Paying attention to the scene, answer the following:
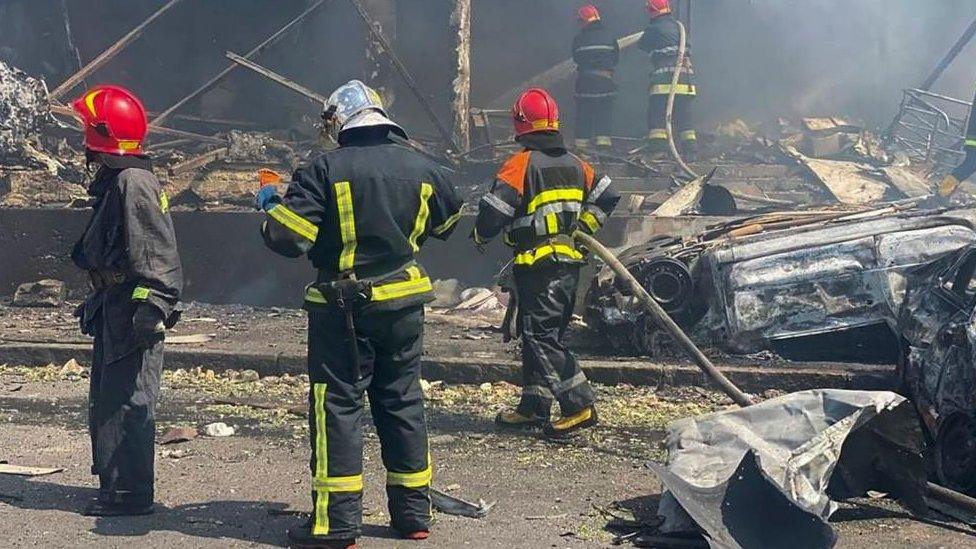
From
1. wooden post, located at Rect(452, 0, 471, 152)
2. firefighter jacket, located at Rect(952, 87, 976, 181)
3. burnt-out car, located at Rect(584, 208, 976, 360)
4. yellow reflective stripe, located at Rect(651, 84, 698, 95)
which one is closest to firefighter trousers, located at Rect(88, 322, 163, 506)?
burnt-out car, located at Rect(584, 208, 976, 360)

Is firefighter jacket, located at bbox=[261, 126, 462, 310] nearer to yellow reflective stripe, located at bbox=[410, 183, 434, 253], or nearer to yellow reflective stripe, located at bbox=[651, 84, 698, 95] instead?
yellow reflective stripe, located at bbox=[410, 183, 434, 253]

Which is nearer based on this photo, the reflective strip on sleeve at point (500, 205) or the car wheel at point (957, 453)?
the car wheel at point (957, 453)

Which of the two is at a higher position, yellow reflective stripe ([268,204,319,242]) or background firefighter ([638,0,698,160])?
background firefighter ([638,0,698,160])

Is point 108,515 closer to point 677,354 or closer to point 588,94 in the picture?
Answer: point 677,354

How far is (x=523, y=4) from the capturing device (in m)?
17.5

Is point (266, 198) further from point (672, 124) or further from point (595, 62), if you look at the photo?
point (672, 124)

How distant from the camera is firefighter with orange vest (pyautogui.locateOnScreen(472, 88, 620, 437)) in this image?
21.1ft

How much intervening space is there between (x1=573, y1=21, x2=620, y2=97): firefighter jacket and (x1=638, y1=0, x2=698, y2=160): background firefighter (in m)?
0.52

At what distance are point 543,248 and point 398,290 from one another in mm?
2083

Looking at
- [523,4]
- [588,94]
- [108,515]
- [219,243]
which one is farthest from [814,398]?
[523,4]

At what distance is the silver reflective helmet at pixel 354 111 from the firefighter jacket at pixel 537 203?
69.7 inches

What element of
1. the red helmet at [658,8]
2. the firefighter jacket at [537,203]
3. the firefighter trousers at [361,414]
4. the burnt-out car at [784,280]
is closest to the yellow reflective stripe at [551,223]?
the firefighter jacket at [537,203]

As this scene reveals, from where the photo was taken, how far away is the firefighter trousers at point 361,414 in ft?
14.4

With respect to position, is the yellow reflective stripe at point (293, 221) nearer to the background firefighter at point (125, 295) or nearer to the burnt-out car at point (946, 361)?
the background firefighter at point (125, 295)
